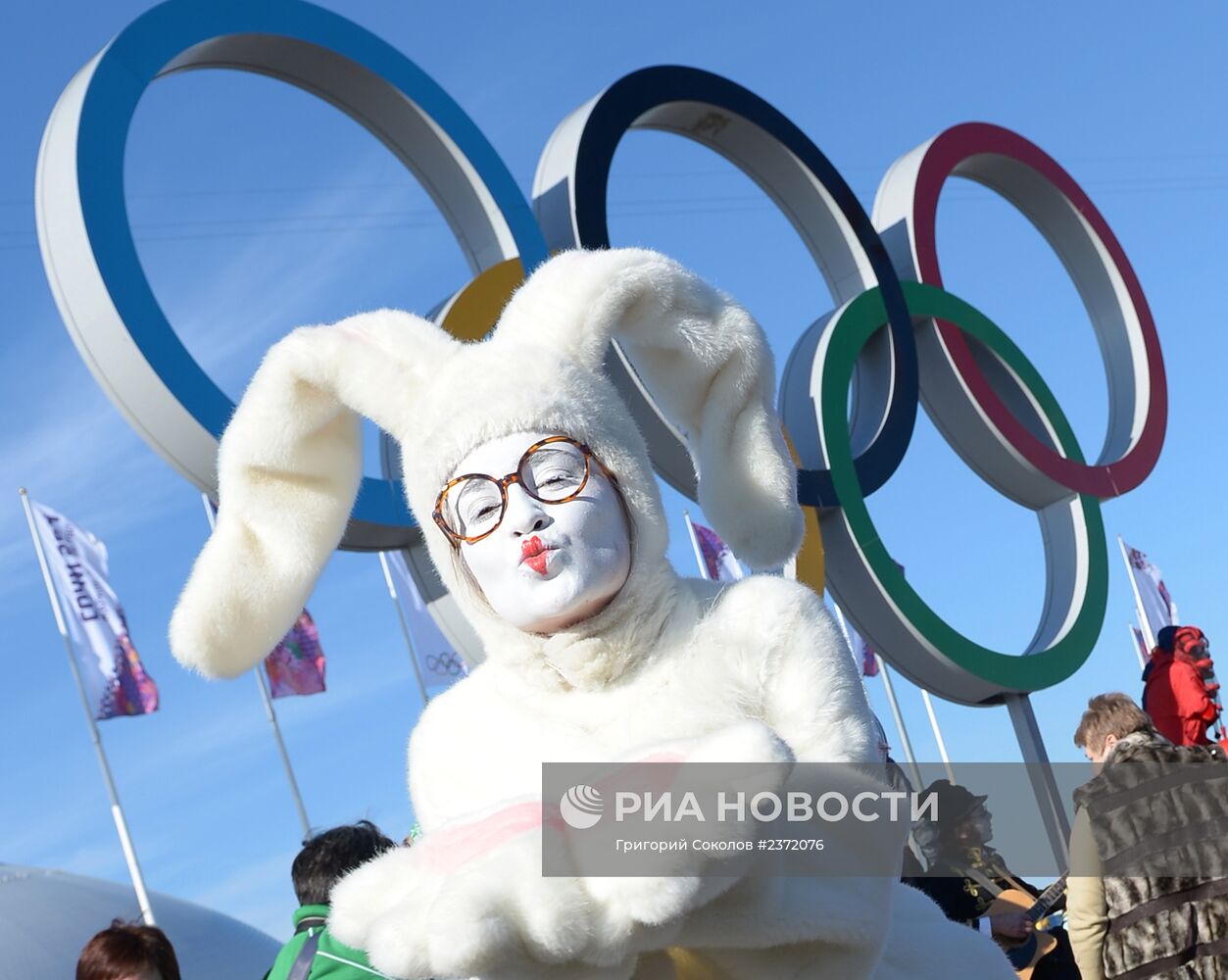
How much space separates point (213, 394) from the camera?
16.6ft

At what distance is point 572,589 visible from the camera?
6.98 feet

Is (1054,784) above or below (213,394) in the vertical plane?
below

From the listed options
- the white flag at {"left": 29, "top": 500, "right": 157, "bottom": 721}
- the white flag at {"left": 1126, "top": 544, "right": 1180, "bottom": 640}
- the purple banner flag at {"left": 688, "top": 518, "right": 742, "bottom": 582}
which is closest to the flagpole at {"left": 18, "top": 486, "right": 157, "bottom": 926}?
the white flag at {"left": 29, "top": 500, "right": 157, "bottom": 721}

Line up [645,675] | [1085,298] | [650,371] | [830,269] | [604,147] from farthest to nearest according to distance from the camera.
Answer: [1085,298], [830,269], [604,147], [650,371], [645,675]

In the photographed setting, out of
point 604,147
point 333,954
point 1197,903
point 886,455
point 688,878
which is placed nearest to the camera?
point 688,878

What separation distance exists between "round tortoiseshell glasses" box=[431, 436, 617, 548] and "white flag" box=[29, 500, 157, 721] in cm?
1082

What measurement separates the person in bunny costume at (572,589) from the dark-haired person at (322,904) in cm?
83

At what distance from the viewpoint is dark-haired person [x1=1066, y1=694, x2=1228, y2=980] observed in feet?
11.1

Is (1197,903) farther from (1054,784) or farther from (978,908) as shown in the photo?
(1054,784)

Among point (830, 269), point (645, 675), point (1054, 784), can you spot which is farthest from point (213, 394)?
point (1054, 784)

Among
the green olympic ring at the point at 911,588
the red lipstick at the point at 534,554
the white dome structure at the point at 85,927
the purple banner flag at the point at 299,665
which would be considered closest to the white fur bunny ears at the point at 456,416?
the red lipstick at the point at 534,554

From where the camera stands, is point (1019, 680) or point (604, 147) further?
point (1019, 680)

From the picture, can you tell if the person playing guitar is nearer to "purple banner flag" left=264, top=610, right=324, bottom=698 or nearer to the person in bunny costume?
the person in bunny costume

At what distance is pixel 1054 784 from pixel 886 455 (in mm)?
2201
